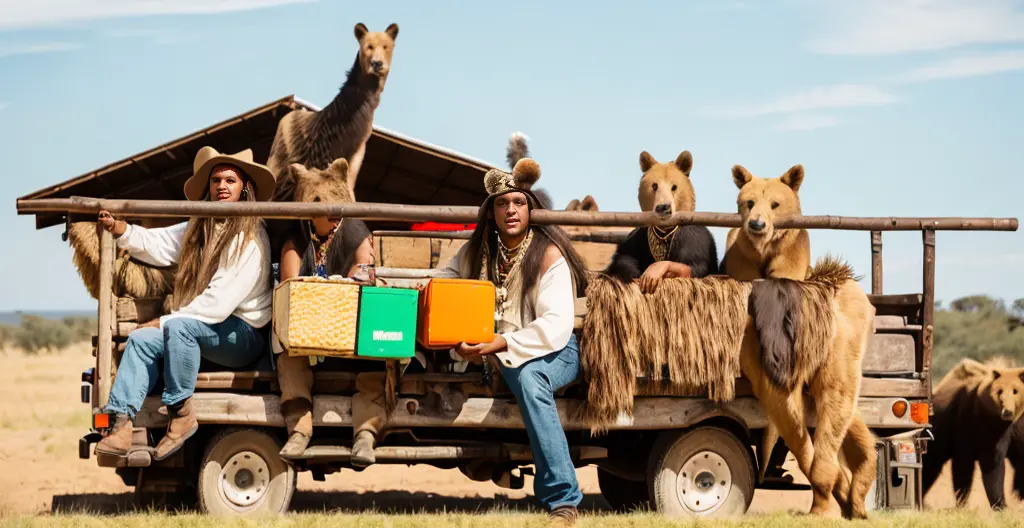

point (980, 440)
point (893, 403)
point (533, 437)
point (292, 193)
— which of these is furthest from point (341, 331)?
point (980, 440)

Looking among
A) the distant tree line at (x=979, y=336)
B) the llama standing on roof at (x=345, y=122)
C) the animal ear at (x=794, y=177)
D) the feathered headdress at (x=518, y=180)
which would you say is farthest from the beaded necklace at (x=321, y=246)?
the distant tree line at (x=979, y=336)

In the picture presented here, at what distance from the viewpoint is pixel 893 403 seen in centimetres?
725

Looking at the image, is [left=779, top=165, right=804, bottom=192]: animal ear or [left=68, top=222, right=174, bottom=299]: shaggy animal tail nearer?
[left=779, top=165, right=804, bottom=192]: animal ear

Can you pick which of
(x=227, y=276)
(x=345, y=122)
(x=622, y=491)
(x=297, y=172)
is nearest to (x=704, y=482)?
(x=622, y=491)

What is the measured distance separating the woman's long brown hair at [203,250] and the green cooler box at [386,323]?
38.9 inches

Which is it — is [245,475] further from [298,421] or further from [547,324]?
[547,324]

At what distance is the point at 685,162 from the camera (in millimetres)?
8586

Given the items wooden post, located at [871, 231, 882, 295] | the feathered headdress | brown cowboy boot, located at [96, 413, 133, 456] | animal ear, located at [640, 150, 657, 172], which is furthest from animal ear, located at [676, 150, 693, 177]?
brown cowboy boot, located at [96, 413, 133, 456]

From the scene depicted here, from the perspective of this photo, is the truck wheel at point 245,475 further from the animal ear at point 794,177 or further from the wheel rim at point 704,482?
the animal ear at point 794,177

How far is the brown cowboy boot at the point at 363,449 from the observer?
643 cm

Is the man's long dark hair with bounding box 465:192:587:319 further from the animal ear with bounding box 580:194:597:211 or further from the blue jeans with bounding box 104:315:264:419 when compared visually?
the animal ear with bounding box 580:194:597:211

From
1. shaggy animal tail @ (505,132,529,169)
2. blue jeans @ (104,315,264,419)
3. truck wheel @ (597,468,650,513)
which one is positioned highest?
shaggy animal tail @ (505,132,529,169)

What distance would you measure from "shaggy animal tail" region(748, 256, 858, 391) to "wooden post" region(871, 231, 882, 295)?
119cm

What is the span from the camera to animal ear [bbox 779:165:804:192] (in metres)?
7.61
